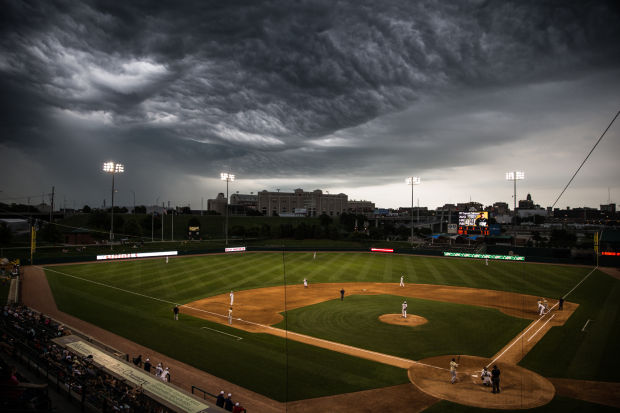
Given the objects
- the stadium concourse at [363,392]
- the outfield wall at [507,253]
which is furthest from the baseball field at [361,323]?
the outfield wall at [507,253]

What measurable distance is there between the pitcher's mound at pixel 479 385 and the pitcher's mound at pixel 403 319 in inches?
246

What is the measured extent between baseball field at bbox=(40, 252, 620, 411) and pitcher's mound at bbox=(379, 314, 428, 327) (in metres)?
0.14

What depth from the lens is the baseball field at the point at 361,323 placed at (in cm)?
1666

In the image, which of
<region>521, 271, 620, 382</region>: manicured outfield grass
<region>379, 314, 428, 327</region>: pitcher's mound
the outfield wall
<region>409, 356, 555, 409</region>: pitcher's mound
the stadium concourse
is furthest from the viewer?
the outfield wall

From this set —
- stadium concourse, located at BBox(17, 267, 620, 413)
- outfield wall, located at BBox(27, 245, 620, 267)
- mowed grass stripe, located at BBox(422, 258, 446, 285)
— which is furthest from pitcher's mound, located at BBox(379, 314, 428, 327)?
outfield wall, located at BBox(27, 245, 620, 267)

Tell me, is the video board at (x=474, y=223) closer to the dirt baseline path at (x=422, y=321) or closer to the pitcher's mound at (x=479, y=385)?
the dirt baseline path at (x=422, y=321)

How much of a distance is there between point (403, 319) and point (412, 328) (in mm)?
2048

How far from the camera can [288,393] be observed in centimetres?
1516

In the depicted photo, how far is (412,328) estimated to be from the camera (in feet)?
78.3

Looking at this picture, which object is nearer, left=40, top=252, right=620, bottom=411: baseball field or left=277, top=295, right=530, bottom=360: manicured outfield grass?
left=40, top=252, right=620, bottom=411: baseball field

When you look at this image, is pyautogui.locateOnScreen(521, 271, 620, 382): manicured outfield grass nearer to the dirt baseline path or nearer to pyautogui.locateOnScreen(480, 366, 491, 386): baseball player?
the dirt baseline path

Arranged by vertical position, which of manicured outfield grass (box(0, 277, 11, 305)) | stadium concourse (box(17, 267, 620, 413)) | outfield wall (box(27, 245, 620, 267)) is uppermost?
outfield wall (box(27, 245, 620, 267))

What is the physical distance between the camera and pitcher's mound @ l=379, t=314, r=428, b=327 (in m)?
25.0

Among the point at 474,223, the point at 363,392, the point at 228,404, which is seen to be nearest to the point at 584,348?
the point at 363,392
